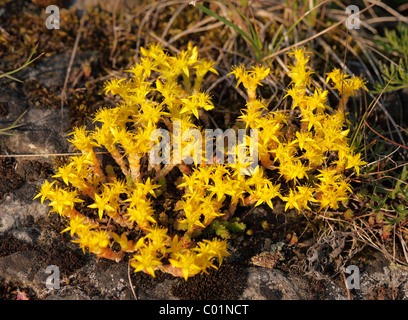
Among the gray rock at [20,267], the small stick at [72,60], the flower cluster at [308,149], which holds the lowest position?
the gray rock at [20,267]

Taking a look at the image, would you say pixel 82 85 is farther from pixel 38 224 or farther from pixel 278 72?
pixel 278 72

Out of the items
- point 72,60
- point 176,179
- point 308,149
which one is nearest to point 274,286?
point 308,149

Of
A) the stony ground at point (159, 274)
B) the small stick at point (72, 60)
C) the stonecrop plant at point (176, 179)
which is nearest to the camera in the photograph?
the stonecrop plant at point (176, 179)

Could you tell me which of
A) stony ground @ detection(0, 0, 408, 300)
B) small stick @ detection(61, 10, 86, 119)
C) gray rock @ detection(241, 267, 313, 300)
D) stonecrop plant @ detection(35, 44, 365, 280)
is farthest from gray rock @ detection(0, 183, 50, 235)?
gray rock @ detection(241, 267, 313, 300)

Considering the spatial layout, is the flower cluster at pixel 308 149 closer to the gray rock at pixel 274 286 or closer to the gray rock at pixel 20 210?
the gray rock at pixel 274 286

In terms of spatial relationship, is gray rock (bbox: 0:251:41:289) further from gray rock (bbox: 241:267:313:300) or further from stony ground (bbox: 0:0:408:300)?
gray rock (bbox: 241:267:313:300)

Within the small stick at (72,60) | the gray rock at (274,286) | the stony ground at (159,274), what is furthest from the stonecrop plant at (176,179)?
the small stick at (72,60)

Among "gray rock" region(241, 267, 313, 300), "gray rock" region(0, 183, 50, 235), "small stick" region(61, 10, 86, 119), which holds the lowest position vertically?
"gray rock" region(241, 267, 313, 300)
